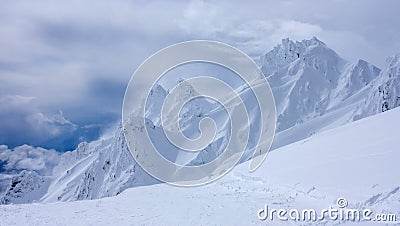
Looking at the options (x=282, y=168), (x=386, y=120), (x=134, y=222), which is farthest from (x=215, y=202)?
(x=386, y=120)

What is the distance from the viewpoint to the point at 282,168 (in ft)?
116

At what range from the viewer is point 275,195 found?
84.5ft

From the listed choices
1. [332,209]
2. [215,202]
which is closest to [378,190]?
[332,209]

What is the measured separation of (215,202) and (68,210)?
31.9ft

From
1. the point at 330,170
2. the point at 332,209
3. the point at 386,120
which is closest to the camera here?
the point at 332,209

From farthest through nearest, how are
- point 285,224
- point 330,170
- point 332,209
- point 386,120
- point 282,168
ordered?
1. point 386,120
2. point 282,168
3. point 330,170
4. point 332,209
5. point 285,224

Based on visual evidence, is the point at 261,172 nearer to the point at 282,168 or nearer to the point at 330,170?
the point at 282,168

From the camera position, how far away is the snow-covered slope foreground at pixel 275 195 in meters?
20.0

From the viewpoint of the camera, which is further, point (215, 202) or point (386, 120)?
point (386, 120)

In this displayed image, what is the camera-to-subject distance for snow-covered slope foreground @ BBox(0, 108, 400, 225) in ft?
65.7

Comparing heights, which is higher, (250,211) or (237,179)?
(237,179)

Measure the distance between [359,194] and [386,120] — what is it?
21.1m

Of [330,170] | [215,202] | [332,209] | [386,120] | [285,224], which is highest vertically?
[386,120]

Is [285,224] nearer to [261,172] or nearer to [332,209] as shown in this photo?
[332,209]
